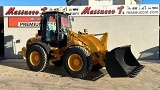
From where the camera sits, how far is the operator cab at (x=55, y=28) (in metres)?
12.7

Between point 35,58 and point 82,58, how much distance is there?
2.86m

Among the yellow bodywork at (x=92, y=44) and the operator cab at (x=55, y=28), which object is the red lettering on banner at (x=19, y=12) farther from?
the yellow bodywork at (x=92, y=44)

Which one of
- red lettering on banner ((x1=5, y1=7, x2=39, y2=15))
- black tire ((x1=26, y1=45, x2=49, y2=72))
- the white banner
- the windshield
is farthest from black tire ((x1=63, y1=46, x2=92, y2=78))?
red lettering on banner ((x1=5, y1=7, x2=39, y2=15))

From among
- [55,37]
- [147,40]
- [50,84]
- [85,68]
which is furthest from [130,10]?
[50,84]

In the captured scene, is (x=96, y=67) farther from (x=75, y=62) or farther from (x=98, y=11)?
(x=98, y=11)

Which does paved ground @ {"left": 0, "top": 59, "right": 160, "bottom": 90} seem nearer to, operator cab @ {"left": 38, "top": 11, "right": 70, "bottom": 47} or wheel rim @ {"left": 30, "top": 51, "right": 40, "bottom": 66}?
wheel rim @ {"left": 30, "top": 51, "right": 40, "bottom": 66}

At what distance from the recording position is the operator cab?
499 inches

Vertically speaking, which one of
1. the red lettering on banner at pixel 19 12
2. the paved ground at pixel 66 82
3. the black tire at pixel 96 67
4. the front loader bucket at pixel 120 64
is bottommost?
the paved ground at pixel 66 82

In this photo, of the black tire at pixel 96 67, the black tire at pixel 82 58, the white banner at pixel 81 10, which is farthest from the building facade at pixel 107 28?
the black tire at pixel 82 58

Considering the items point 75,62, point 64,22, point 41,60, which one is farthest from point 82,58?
point 64,22

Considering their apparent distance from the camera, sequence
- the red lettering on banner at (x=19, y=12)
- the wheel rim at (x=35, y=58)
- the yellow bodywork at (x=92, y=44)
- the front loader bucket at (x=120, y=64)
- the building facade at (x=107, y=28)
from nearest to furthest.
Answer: the front loader bucket at (x=120, y=64)
the yellow bodywork at (x=92, y=44)
the wheel rim at (x=35, y=58)
the building facade at (x=107, y=28)
the red lettering on banner at (x=19, y=12)

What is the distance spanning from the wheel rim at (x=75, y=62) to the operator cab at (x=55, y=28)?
130cm

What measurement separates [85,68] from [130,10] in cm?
930

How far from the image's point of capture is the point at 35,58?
13.0m
